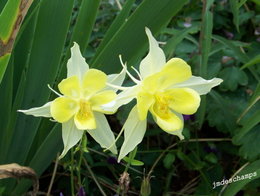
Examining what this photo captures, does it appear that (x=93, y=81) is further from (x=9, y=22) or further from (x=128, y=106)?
(x=128, y=106)

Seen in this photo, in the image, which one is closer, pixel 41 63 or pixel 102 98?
pixel 102 98

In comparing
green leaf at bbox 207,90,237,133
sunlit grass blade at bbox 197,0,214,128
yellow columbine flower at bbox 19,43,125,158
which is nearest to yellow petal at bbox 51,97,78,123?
yellow columbine flower at bbox 19,43,125,158

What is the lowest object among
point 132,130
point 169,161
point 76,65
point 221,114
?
point 169,161

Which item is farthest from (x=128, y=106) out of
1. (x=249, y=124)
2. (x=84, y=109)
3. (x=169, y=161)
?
(x=84, y=109)

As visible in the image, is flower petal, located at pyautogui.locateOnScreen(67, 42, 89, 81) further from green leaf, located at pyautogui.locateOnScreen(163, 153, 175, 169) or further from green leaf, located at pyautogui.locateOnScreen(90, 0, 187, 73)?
green leaf, located at pyautogui.locateOnScreen(163, 153, 175, 169)

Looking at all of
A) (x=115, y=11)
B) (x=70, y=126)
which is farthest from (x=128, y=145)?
(x=115, y=11)

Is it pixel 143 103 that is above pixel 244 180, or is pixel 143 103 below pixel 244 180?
above
